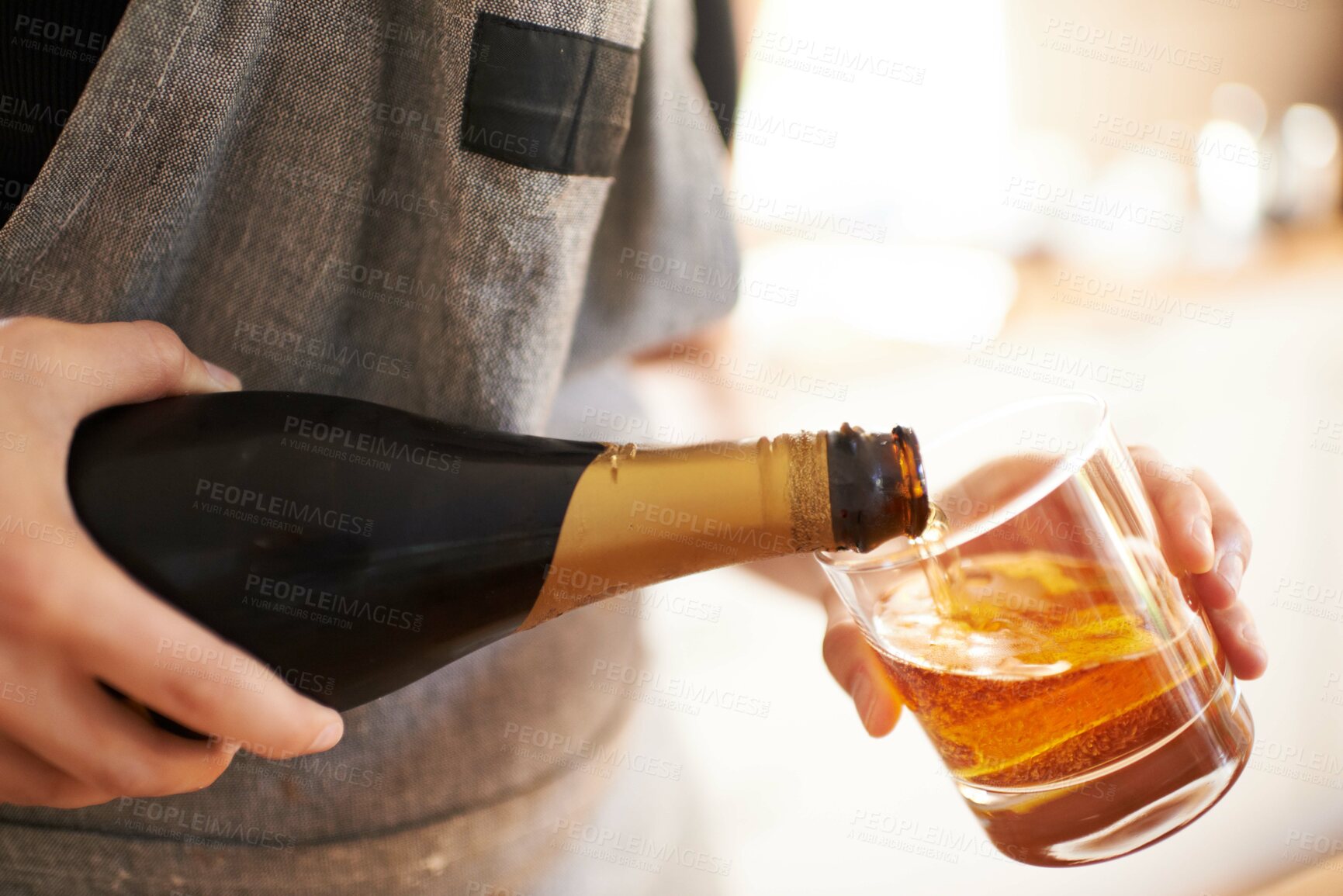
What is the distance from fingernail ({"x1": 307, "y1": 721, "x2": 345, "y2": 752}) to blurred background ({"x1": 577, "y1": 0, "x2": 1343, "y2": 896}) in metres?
1.24

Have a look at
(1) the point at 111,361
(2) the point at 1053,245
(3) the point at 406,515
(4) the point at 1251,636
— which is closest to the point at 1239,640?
(4) the point at 1251,636

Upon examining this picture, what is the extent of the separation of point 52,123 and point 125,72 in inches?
3.3

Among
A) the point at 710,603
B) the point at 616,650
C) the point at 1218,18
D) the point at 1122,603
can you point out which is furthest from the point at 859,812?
the point at 1218,18

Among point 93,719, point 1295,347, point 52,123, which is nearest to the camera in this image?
point 93,719

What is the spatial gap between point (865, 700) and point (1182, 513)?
0.17 meters

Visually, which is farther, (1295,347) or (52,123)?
(1295,347)

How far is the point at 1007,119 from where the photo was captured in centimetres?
250

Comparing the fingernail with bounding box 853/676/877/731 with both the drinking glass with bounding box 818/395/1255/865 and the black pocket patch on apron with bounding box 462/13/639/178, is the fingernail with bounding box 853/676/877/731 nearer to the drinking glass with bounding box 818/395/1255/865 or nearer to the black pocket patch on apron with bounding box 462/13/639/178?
the drinking glass with bounding box 818/395/1255/865

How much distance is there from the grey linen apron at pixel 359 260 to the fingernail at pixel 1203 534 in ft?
0.99

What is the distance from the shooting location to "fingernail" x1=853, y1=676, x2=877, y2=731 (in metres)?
0.47

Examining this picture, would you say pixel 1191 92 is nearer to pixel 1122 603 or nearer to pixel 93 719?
pixel 1122 603

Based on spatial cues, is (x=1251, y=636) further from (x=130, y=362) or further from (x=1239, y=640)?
(x=130, y=362)

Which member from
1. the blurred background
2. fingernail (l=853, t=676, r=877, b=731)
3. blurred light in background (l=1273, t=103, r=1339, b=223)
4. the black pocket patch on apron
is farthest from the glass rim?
blurred light in background (l=1273, t=103, r=1339, b=223)

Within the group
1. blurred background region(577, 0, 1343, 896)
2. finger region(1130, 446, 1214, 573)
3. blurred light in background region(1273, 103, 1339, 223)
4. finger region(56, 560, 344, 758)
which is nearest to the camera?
finger region(56, 560, 344, 758)
